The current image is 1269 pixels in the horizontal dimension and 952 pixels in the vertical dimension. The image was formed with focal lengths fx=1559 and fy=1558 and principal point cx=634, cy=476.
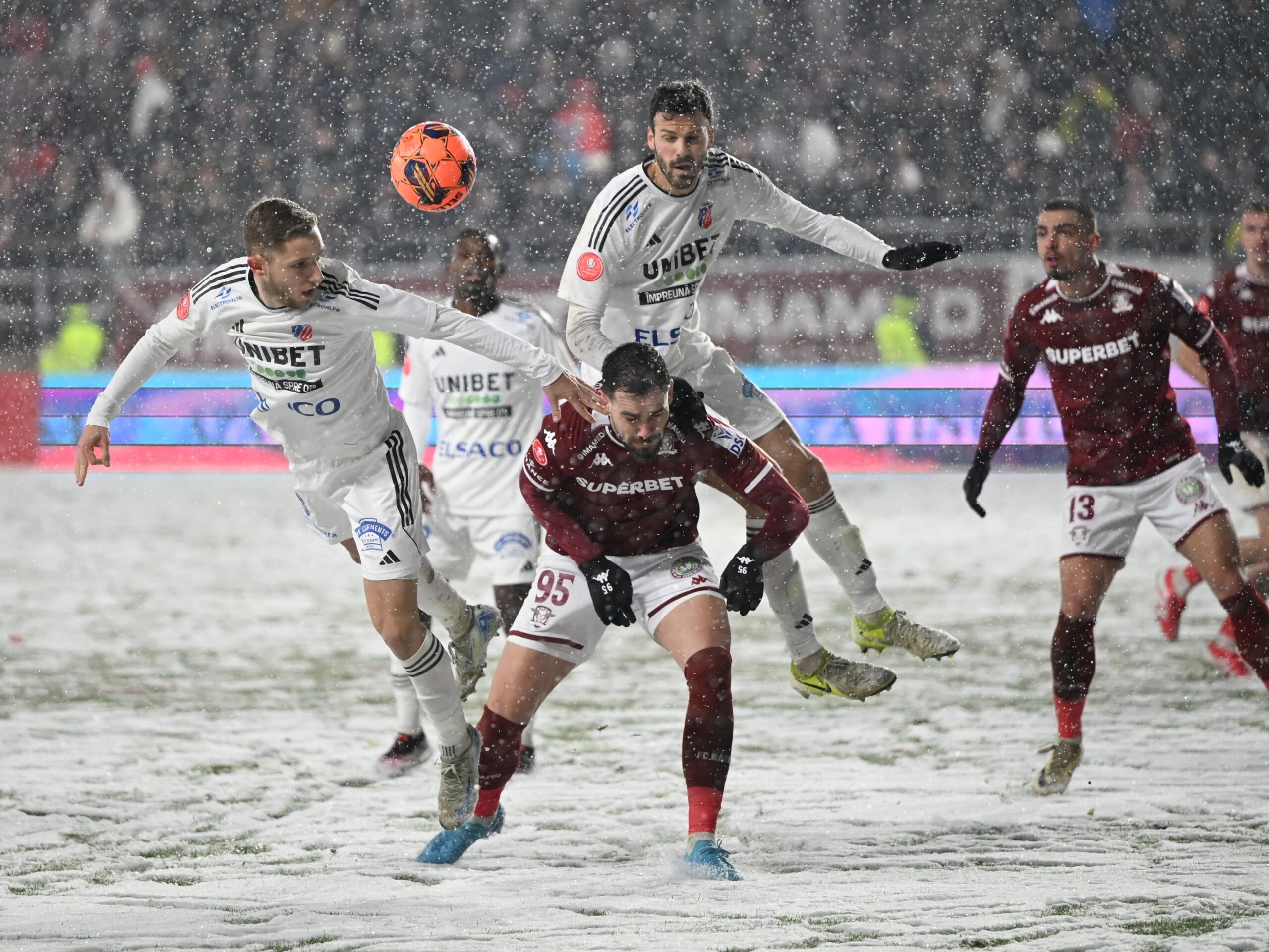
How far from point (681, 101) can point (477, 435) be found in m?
2.24

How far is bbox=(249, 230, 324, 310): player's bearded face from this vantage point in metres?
5.04

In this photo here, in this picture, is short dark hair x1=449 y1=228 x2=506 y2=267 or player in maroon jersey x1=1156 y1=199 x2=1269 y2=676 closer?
short dark hair x1=449 y1=228 x2=506 y2=267

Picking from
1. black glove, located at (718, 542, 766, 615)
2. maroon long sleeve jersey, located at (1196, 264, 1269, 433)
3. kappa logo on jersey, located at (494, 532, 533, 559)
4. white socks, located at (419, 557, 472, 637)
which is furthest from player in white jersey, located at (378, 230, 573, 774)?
maroon long sleeve jersey, located at (1196, 264, 1269, 433)

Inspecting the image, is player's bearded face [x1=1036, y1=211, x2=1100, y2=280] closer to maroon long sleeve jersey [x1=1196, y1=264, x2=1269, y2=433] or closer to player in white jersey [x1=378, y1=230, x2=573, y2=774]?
maroon long sleeve jersey [x1=1196, y1=264, x2=1269, y2=433]

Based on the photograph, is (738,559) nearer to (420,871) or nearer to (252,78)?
(420,871)

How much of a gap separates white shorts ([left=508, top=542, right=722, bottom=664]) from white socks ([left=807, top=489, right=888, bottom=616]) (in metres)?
1.07

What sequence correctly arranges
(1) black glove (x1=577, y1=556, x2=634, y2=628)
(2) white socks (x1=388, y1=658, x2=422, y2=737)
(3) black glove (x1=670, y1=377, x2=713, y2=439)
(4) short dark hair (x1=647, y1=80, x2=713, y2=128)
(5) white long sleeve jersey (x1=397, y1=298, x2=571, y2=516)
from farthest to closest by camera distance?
(5) white long sleeve jersey (x1=397, y1=298, x2=571, y2=516) < (2) white socks (x1=388, y1=658, x2=422, y2=737) < (4) short dark hair (x1=647, y1=80, x2=713, y2=128) < (3) black glove (x1=670, y1=377, x2=713, y2=439) < (1) black glove (x1=577, y1=556, x2=634, y2=628)

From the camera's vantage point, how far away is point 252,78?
16.4m

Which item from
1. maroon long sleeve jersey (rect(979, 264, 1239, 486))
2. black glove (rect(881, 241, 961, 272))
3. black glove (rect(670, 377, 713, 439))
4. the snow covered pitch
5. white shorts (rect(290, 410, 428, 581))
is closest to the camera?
the snow covered pitch

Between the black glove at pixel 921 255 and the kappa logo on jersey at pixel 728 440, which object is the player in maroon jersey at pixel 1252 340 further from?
the kappa logo on jersey at pixel 728 440

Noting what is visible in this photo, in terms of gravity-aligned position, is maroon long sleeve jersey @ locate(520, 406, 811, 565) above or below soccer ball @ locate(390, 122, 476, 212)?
below

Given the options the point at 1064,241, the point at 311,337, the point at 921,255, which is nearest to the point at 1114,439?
the point at 1064,241

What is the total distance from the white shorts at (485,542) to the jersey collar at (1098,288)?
2417mm

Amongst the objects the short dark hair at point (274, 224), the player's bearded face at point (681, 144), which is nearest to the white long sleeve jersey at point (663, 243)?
the player's bearded face at point (681, 144)
